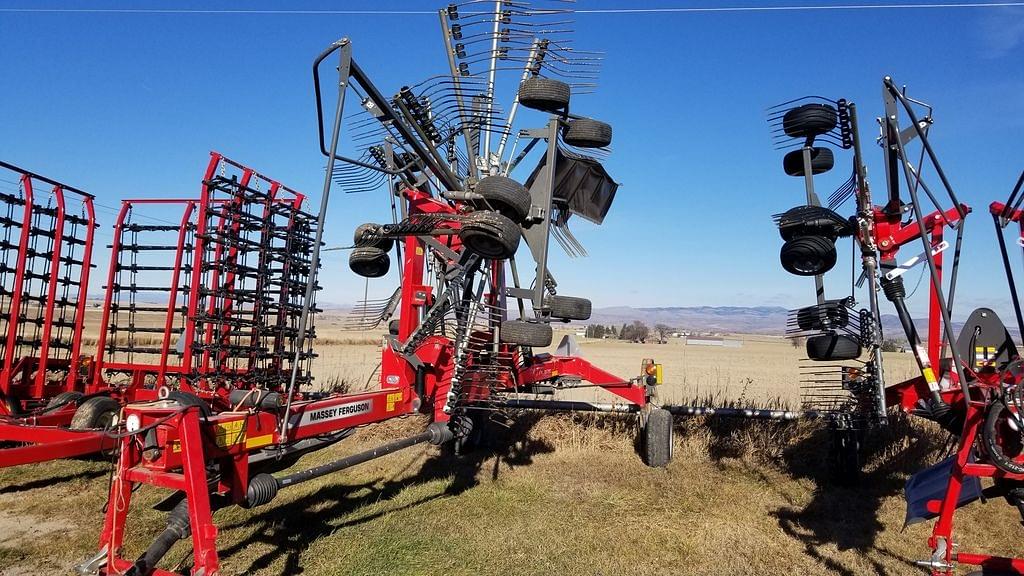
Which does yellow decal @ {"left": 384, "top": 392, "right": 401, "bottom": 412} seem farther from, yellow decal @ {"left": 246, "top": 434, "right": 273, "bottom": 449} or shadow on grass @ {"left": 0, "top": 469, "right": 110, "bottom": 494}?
shadow on grass @ {"left": 0, "top": 469, "right": 110, "bottom": 494}

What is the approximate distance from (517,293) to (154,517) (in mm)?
4128

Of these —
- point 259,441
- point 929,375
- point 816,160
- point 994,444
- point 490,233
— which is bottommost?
point 259,441

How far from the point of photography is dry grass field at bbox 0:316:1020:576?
5.55m

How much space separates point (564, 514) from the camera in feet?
22.4

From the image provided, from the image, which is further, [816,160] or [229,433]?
[816,160]

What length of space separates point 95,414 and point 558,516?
497 cm

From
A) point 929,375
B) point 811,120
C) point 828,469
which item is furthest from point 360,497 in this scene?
point 811,120

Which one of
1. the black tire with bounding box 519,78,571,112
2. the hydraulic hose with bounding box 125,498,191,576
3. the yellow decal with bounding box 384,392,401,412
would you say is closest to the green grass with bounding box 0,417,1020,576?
the yellow decal with bounding box 384,392,401,412

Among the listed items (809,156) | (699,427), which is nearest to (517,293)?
(809,156)

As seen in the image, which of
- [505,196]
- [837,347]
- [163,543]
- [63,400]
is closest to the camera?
[163,543]

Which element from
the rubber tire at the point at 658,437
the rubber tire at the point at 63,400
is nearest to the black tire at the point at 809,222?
the rubber tire at the point at 658,437

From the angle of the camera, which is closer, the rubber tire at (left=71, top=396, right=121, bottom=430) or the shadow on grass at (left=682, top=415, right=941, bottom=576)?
the shadow on grass at (left=682, top=415, right=941, bottom=576)

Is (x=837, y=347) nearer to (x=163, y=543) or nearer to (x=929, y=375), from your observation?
(x=929, y=375)

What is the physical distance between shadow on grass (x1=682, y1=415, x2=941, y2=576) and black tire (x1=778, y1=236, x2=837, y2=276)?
8.35ft
